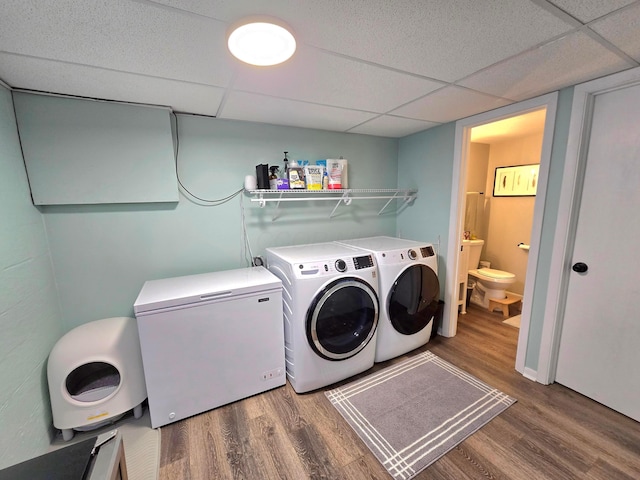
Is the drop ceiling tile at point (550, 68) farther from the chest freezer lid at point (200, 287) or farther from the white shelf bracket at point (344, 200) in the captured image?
the chest freezer lid at point (200, 287)

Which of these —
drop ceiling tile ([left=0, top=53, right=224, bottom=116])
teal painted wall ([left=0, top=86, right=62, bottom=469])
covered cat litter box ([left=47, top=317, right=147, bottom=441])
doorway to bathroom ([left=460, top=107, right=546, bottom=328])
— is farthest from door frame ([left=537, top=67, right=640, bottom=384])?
teal painted wall ([left=0, top=86, right=62, bottom=469])

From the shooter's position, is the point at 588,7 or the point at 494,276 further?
the point at 494,276

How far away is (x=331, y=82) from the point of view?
1.49 m

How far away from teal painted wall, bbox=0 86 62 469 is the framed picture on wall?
4657 mm

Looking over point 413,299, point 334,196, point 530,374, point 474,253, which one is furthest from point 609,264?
point 334,196

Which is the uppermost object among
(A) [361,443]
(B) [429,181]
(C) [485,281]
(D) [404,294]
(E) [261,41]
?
(E) [261,41]

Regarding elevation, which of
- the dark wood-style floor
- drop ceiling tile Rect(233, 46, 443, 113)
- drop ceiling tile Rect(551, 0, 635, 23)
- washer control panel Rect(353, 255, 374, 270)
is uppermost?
drop ceiling tile Rect(551, 0, 635, 23)

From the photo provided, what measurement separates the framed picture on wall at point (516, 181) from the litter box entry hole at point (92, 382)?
4485mm

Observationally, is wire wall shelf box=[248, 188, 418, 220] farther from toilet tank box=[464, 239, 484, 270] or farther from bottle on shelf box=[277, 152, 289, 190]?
toilet tank box=[464, 239, 484, 270]

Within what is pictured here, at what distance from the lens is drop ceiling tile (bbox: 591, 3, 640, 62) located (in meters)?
0.99

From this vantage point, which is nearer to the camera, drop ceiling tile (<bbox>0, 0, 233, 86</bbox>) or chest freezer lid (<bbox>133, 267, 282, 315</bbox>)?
drop ceiling tile (<bbox>0, 0, 233, 86</bbox>)

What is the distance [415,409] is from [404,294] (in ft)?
2.61

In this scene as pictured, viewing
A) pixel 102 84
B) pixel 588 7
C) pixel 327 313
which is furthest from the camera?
pixel 327 313

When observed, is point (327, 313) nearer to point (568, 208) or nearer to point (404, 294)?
point (404, 294)
